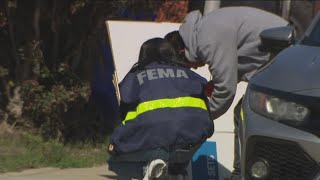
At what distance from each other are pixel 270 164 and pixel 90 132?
4.17 meters

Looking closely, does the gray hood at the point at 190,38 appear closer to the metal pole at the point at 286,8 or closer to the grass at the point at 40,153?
→ the grass at the point at 40,153

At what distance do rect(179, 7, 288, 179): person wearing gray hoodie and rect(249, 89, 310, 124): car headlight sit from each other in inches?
33.3

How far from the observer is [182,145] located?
16.3 ft

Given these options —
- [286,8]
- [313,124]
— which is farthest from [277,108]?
[286,8]

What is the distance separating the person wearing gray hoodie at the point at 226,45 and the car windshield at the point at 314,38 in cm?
50

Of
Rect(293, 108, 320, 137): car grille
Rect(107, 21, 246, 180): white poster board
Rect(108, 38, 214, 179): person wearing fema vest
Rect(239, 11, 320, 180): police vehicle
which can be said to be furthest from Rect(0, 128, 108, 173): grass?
Rect(293, 108, 320, 137): car grille

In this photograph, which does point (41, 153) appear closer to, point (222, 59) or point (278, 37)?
point (222, 59)

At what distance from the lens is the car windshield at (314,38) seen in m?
4.88

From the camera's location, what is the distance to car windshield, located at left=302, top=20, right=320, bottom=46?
488 cm

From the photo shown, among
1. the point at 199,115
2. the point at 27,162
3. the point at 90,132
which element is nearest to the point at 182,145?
the point at 199,115

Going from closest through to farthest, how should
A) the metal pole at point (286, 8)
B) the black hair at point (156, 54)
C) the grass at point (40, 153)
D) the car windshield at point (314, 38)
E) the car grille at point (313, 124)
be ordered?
the car grille at point (313, 124)
the car windshield at point (314, 38)
the black hair at point (156, 54)
the grass at point (40, 153)
the metal pole at point (286, 8)

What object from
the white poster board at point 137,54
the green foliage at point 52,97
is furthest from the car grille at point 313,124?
the green foliage at point 52,97

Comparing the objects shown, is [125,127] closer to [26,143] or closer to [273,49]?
[273,49]

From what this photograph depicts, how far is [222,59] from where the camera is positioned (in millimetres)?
5254
